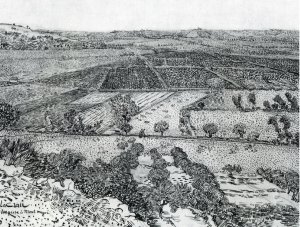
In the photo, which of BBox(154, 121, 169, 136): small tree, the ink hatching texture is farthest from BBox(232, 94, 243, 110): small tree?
BBox(154, 121, 169, 136): small tree

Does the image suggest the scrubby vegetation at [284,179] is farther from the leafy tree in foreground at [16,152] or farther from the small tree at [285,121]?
the leafy tree in foreground at [16,152]

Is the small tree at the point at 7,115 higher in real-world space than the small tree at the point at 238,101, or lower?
lower

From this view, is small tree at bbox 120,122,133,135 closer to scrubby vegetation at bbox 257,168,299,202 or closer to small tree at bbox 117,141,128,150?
small tree at bbox 117,141,128,150

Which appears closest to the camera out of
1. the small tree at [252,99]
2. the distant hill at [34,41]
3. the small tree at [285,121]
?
the small tree at [285,121]

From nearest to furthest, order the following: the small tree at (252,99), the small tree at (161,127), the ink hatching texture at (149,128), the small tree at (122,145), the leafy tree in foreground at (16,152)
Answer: the ink hatching texture at (149,128), the leafy tree in foreground at (16,152), the small tree at (122,145), the small tree at (161,127), the small tree at (252,99)

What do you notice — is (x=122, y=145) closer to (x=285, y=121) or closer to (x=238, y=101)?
(x=238, y=101)

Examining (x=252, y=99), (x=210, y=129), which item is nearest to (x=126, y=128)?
(x=210, y=129)

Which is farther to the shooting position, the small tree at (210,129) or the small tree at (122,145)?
the small tree at (210,129)

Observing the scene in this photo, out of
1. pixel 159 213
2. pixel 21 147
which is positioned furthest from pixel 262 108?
pixel 21 147

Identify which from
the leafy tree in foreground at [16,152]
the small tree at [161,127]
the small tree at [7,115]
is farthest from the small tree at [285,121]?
the small tree at [7,115]
